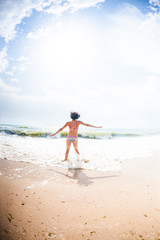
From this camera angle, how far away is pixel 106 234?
6.36ft

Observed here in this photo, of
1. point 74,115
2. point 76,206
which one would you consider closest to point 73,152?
point 74,115

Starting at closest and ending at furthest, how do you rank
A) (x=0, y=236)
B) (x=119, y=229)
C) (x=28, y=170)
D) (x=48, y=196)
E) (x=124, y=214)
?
1. (x=0, y=236)
2. (x=119, y=229)
3. (x=124, y=214)
4. (x=48, y=196)
5. (x=28, y=170)

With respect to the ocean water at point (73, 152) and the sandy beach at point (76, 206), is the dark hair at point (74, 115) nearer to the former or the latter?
the ocean water at point (73, 152)

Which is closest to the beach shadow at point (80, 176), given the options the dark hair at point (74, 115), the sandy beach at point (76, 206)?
the sandy beach at point (76, 206)

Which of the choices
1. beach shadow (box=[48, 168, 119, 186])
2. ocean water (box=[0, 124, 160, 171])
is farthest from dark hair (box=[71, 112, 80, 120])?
beach shadow (box=[48, 168, 119, 186])

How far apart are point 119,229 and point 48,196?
1.42 metres

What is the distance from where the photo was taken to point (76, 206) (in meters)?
2.52

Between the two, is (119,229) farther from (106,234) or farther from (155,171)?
(155,171)

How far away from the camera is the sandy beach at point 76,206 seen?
6.24 ft

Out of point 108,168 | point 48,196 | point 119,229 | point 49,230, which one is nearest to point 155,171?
point 108,168

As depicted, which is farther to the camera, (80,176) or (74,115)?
(74,115)

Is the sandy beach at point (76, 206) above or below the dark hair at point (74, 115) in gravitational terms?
below

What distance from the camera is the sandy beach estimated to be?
190 centimetres

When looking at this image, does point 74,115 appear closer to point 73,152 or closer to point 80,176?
point 73,152
